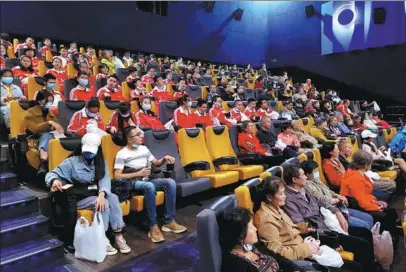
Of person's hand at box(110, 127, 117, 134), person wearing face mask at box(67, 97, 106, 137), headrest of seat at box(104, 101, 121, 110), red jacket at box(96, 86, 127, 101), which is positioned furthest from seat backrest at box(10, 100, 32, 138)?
red jacket at box(96, 86, 127, 101)

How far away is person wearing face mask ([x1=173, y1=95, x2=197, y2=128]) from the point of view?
3985 millimetres

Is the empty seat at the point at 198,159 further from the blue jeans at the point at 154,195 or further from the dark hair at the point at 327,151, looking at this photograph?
the dark hair at the point at 327,151

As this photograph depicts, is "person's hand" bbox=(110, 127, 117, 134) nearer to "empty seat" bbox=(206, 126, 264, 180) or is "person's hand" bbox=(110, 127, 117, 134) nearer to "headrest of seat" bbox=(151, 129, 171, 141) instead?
"headrest of seat" bbox=(151, 129, 171, 141)

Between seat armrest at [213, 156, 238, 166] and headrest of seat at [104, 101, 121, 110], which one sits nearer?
seat armrest at [213, 156, 238, 166]

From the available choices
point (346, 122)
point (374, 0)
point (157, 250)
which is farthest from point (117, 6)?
point (157, 250)

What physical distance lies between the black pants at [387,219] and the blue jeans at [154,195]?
1367 mm

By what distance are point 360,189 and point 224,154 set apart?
4.32 feet

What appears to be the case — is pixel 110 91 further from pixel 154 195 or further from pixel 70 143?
pixel 154 195

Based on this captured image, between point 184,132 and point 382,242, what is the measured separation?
1.75 m

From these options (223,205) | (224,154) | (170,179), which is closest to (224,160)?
(224,154)

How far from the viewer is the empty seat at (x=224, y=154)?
308 cm

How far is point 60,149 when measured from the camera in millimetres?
2234

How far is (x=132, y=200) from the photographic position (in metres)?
2.25

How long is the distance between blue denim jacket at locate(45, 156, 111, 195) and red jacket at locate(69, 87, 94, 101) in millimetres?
1648
